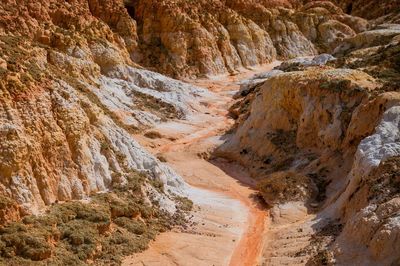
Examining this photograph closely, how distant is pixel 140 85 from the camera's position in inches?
1490

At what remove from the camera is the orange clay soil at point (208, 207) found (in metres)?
13.5

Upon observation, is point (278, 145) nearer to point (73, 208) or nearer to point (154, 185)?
point (154, 185)

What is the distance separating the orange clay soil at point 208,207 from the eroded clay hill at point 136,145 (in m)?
0.59

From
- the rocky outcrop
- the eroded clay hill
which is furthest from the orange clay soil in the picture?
the rocky outcrop

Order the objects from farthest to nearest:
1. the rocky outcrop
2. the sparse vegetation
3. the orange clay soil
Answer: the orange clay soil, the rocky outcrop, the sparse vegetation

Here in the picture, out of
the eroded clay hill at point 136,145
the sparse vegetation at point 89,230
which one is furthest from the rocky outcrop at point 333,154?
the sparse vegetation at point 89,230

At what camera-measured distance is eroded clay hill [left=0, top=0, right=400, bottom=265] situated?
1182 centimetres

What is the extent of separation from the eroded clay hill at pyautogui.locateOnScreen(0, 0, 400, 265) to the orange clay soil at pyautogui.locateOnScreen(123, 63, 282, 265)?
1.95ft

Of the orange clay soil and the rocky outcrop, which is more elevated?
the rocky outcrop

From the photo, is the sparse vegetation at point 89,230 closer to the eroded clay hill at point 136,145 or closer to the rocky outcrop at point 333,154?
the eroded clay hill at point 136,145

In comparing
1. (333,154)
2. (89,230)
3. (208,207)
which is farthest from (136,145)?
(333,154)

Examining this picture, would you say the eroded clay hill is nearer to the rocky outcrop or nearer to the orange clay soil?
the rocky outcrop

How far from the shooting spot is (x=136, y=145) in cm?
1816

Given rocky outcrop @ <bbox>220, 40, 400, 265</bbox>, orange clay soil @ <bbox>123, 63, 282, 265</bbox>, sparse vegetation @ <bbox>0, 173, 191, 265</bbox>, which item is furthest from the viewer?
orange clay soil @ <bbox>123, 63, 282, 265</bbox>
